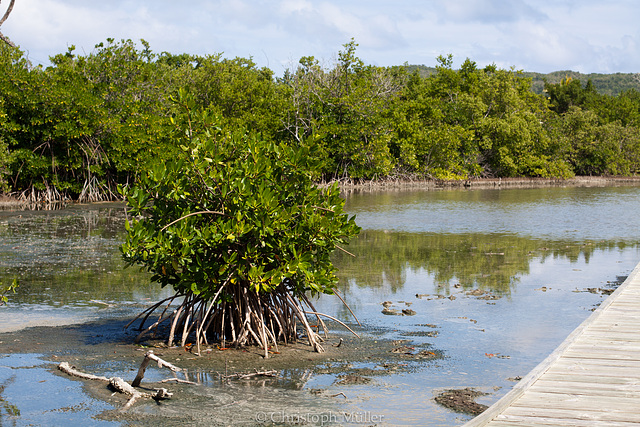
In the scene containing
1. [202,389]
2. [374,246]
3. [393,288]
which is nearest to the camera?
[202,389]

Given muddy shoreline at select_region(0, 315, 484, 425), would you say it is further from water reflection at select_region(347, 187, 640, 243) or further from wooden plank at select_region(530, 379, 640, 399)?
water reflection at select_region(347, 187, 640, 243)

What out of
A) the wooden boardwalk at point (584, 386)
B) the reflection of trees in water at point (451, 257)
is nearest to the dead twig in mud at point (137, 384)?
the wooden boardwalk at point (584, 386)

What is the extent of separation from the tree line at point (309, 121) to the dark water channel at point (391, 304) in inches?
82.1

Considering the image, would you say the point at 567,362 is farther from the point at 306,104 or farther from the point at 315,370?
the point at 306,104

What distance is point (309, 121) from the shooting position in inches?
1560

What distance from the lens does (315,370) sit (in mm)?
6434

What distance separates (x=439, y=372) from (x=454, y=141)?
3882cm

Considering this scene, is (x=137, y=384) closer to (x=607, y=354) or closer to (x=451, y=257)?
(x=607, y=354)

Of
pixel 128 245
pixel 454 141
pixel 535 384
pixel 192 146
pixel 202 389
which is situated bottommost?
pixel 202 389

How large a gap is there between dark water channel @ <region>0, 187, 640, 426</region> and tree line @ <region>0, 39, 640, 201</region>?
6.84 feet

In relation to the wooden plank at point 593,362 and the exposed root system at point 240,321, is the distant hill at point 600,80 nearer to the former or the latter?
the exposed root system at point 240,321

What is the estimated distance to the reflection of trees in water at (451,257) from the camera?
37.2 ft

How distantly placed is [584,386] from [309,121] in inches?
1401

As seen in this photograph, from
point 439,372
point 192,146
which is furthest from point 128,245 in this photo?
point 439,372
